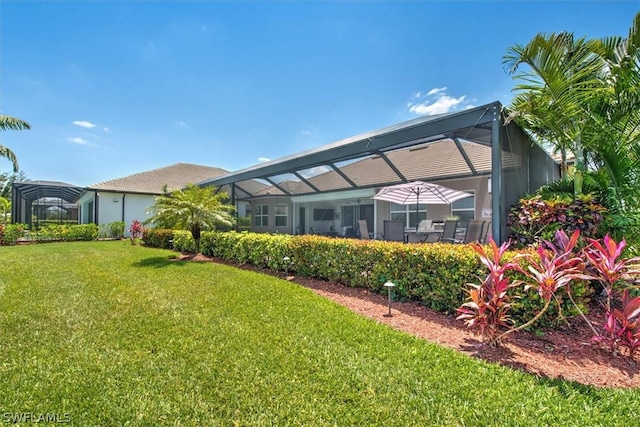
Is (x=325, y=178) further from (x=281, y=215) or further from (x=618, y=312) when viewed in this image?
(x=618, y=312)

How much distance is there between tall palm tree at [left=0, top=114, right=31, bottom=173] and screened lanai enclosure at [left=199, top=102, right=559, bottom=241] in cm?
810

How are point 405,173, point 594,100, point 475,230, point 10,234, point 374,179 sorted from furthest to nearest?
1. point 10,234
2. point 374,179
3. point 405,173
4. point 475,230
5. point 594,100

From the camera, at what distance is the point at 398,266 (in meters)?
5.67

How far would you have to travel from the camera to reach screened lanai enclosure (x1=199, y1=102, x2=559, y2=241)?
20.8ft

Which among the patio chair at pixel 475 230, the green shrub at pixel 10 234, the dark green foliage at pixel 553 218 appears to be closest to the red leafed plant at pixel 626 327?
the dark green foliage at pixel 553 218

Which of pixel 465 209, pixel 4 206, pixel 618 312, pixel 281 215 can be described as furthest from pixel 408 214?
pixel 4 206

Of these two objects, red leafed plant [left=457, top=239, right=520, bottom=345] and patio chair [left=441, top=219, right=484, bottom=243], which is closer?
red leafed plant [left=457, top=239, right=520, bottom=345]

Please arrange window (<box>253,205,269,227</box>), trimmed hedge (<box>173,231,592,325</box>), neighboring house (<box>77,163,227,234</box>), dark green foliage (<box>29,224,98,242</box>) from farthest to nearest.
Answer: window (<box>253,205,269,227</box>), neighboring house (<box>77,163,227,234</box>), dark green foliage (<box>29,224,98,242</box>), trimmed hedge (<box>173,231,592,325</box>)

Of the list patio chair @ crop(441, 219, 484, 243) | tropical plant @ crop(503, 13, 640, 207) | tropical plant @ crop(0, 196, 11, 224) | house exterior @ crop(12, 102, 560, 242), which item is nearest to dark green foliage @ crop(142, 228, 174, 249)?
house exterior @ crop(12, 102, 560, 242)

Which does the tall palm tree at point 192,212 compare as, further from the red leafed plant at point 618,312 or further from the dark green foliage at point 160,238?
the red leafed plant at point 618,312

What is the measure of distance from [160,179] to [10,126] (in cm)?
1341

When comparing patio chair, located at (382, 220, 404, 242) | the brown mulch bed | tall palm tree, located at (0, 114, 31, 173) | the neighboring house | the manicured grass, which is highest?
tall palm tree, located at (0, 114, 31, 173)

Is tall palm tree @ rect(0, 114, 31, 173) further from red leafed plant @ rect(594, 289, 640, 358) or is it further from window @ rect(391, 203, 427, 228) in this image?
red leafed plant @ rect(594, 289, 640, 358)

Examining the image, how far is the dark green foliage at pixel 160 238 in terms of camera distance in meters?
14.8
